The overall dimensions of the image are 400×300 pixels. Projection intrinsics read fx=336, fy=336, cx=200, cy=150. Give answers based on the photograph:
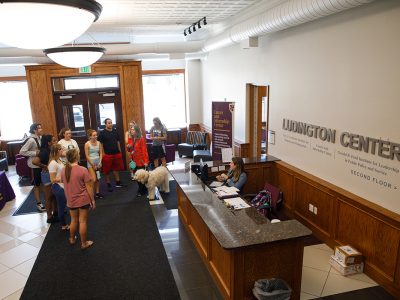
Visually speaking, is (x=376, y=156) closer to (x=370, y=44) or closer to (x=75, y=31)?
(x=370, y=44)

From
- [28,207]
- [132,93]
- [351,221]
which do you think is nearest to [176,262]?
[351,221]

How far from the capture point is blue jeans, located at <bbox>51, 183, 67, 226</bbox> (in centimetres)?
520

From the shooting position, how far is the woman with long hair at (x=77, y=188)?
442 centimetres

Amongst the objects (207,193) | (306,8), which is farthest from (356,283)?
(306,8)

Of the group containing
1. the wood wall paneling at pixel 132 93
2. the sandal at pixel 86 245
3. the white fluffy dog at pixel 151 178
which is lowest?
the sandal at pixel 86 245

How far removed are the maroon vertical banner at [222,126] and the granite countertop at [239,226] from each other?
3091mm

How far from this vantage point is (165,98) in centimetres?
1156

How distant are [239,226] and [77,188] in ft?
7.56

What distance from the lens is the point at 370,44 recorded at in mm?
3775

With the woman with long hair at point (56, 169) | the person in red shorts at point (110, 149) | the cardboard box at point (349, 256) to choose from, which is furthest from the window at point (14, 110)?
the cardboard box at point (349, 256)

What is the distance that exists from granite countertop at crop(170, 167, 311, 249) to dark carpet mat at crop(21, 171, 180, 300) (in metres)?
0.96

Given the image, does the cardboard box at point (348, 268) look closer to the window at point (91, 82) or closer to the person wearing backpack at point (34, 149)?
the person wearing backpack at point (34, 149)

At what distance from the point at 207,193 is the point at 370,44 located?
104 inches

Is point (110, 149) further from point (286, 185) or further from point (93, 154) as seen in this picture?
point (286, 185)
